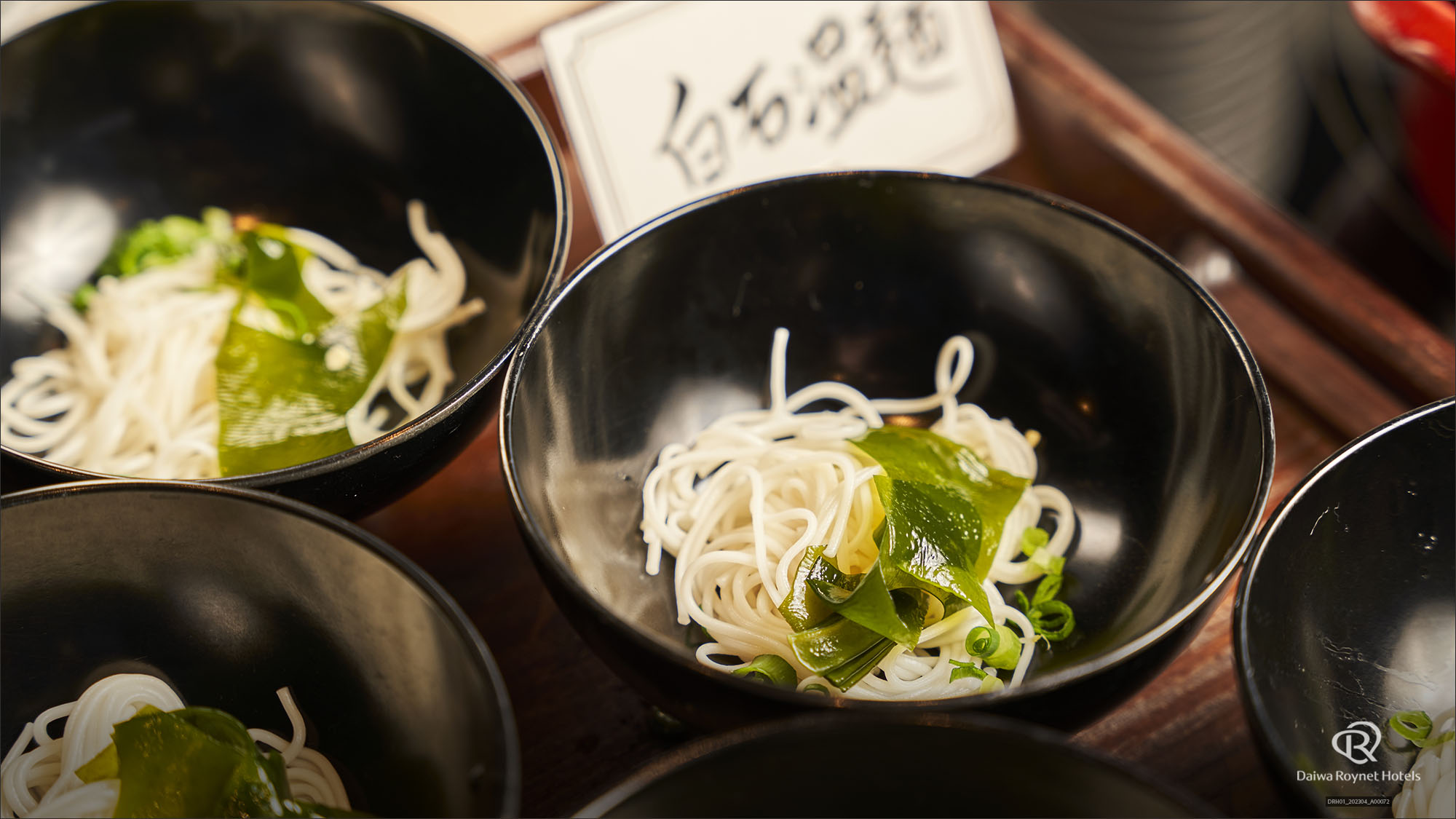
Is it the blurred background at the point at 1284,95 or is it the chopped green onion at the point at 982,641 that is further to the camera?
the blurred background at the point at 1284,95

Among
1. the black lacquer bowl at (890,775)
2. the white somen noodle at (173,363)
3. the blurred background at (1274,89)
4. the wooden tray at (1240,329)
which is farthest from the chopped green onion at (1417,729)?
the blurred background at (1274,89)

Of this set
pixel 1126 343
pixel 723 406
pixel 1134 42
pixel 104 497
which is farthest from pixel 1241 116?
pixel 104 497

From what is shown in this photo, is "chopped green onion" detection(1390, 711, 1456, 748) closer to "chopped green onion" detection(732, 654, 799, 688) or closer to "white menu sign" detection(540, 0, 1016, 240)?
"chopped green onion" detection(732, 654, 799, 688)

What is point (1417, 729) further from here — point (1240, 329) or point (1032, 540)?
point (1240, 329)

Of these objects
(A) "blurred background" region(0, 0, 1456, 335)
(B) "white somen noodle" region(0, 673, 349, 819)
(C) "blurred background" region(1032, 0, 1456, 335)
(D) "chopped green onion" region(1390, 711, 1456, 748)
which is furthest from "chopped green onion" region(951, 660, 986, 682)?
(C) "blurred background" region(1032, 0, 1456, 335)

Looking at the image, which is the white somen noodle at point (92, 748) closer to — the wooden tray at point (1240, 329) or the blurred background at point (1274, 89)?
the wooden tray at point (1240, 329)
